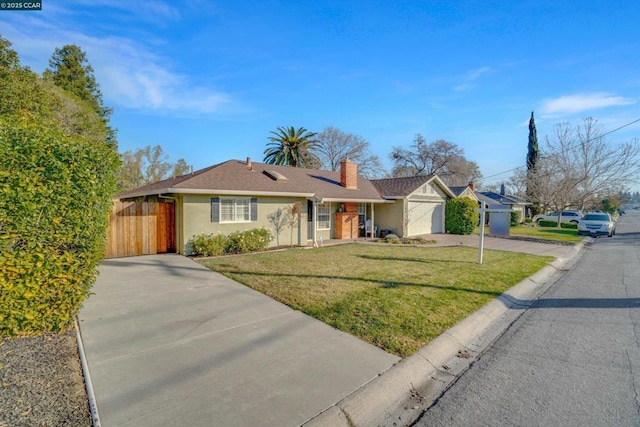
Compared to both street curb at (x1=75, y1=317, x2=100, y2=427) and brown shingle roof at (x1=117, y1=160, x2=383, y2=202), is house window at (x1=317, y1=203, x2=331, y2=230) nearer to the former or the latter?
brown shingle roof at (x1=117, y1=160, x2=383, y2=202)

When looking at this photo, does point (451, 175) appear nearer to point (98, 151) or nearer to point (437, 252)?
point (437, 252)

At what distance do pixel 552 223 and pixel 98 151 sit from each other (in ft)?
128

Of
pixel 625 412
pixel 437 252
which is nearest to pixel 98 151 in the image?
pixel 625 412

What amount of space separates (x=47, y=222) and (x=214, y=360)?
2.83 meters

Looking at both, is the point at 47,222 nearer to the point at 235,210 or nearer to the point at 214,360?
the point at 214,360

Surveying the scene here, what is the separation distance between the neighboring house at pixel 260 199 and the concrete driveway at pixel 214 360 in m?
5.72

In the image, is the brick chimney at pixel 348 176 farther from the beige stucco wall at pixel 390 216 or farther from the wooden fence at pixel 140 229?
the wooden fence at pixel 140 229

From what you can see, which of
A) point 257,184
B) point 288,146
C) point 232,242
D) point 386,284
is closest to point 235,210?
point 232,242

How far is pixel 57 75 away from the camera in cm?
2850

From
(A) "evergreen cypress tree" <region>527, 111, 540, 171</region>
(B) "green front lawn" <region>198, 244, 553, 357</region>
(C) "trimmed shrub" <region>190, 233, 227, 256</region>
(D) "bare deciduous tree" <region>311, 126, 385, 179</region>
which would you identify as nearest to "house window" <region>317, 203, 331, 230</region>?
(B) "green front lawn" <region>198, 244, 553, 357</region>

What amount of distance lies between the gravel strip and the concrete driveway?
17cm

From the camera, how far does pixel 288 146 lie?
35.5 meters

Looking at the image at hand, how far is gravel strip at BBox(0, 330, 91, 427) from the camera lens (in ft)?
8.57

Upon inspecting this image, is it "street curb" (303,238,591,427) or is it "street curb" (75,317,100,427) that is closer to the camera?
"street curb" (75,317,100,427)
